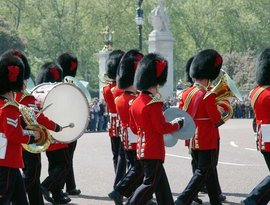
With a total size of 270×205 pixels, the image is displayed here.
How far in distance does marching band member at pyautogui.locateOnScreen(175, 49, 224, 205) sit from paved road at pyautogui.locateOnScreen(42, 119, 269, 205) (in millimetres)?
933

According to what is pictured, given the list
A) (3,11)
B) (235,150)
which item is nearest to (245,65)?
(3,11)

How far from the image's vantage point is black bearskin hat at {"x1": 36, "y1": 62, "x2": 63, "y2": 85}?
1019 cm

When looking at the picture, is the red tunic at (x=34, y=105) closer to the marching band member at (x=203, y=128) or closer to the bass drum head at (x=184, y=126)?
the bass drum head at (x=184, y=126)

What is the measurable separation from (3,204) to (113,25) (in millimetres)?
50288

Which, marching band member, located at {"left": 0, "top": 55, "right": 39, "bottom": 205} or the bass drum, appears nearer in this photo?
marching band member, located at {"left": 0, "top": 55, "right": 39, "bottom": 205}

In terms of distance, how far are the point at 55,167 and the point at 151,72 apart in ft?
7.83

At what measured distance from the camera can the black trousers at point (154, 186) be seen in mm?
7949

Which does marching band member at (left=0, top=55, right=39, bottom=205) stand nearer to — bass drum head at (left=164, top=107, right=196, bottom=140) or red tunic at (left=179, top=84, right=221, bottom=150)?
bass drum head at (left=164, top=107, right=196, bottom=140)

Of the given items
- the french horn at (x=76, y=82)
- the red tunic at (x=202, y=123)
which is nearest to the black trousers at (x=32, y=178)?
the red tunic at (x=202, y=123)

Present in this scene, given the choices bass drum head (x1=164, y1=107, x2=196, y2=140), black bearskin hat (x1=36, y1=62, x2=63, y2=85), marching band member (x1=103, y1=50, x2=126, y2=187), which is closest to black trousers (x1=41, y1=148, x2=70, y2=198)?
marching band member (x1=103, y1=50, x2=126, y2=187)

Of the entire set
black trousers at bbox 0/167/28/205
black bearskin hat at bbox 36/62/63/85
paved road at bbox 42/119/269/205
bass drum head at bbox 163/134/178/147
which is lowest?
paved road at bbox 42/119/269/205

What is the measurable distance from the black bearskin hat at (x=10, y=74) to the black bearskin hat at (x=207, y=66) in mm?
2204

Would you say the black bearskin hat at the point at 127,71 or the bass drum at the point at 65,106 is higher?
the black bearskin hat at the point at 127,71

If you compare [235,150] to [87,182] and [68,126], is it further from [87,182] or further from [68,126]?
[68,126]
